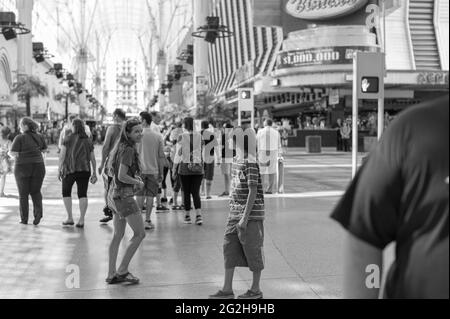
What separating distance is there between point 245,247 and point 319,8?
3626 centimetres

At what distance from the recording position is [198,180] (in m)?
9.83

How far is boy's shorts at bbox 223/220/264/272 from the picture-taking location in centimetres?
519

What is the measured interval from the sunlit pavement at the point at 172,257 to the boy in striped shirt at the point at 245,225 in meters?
0.30

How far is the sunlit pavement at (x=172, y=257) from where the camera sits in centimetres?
554

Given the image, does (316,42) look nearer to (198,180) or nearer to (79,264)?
(198,180)

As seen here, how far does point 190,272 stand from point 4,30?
80.7 feet

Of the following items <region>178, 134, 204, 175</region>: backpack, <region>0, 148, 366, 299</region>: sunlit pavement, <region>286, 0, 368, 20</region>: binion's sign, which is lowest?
<region>0, 148, 366, 299</region>: sunlit pavement

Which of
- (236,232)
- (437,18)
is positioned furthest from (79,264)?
(437,18)

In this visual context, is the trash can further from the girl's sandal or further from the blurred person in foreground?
the blurred person in foreground

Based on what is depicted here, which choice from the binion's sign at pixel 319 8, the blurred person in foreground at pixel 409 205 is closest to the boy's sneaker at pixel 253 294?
the blurred person in foreground at pixel 409 205

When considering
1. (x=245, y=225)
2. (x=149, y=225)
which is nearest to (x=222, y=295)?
(x=245, y=225)

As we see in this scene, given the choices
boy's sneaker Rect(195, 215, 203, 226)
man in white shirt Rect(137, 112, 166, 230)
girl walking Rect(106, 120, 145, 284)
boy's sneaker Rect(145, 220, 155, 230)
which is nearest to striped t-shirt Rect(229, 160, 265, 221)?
girl walking Rect(106, 120, 145, 284)

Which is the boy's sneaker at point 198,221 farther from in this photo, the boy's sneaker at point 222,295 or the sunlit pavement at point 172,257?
the boy's sneaker at point 222,295

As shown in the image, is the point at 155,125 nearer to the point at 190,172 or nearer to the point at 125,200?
the point at 190,172
